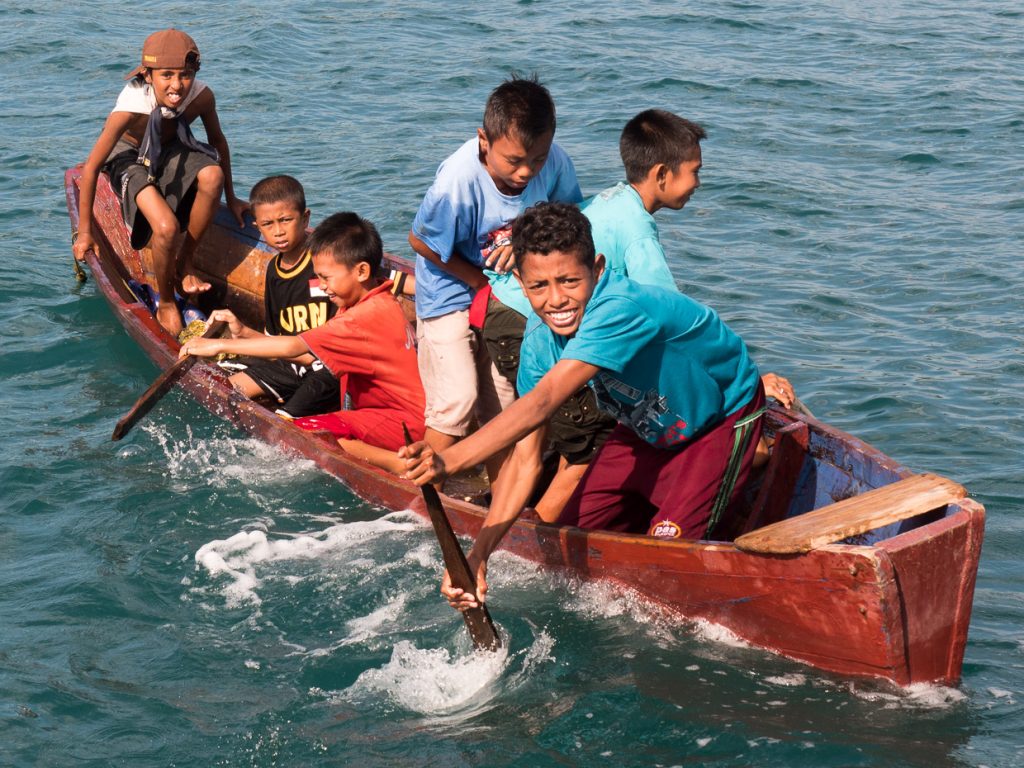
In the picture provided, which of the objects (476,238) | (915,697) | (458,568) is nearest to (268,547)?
(476,238)

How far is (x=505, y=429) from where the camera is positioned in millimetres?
4039

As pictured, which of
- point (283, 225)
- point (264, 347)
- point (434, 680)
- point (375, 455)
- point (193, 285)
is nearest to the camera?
point (434, 680)

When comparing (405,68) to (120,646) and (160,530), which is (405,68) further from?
Result: (120,646)

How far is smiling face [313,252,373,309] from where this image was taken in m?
6.15

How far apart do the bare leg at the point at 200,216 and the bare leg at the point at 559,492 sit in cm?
340

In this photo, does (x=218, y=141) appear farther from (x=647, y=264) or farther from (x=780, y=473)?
(x=780, y=473)

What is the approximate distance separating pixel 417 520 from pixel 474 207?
1578mm

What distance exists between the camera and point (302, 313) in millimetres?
7105

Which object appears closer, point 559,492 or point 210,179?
point 559,492

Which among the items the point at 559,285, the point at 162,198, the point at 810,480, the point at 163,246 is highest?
the point at 559,285

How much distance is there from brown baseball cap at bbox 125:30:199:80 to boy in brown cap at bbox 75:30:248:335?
1cm

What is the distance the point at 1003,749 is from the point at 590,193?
7612 millimetres

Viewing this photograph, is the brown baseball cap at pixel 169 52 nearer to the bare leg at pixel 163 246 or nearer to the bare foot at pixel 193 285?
the bare leg at pixel 163 246

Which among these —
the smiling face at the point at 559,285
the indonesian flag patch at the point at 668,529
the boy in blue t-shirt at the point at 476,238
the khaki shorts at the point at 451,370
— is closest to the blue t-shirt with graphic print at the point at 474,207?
the boy in blue t-shirt at the point at 476,238
